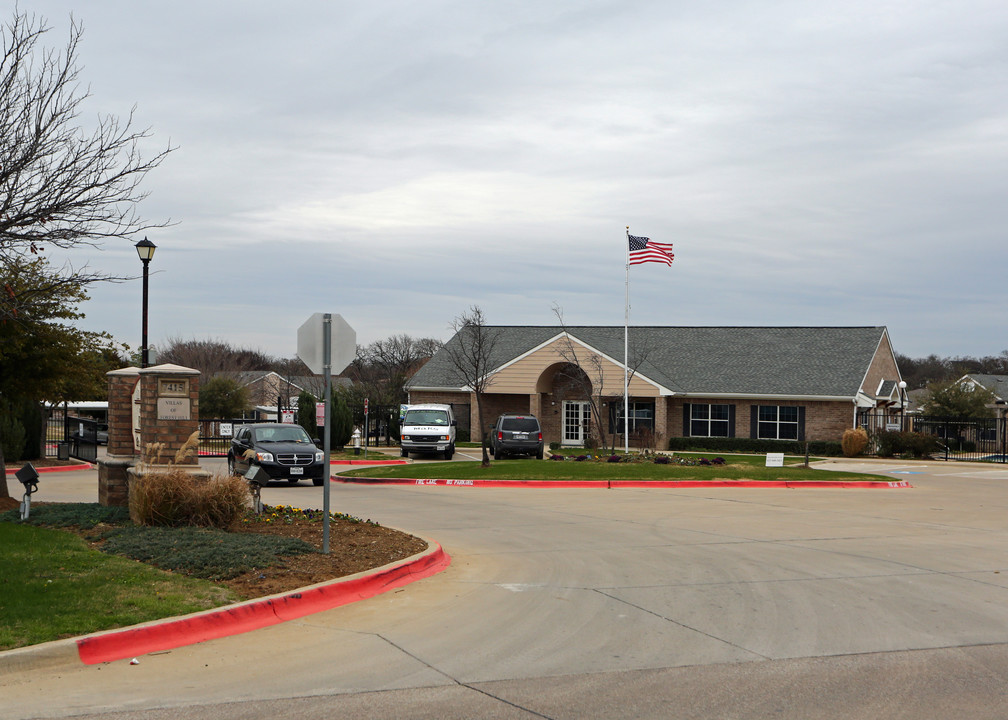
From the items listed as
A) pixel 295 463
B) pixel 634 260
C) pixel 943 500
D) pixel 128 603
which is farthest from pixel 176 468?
pixel 634 260

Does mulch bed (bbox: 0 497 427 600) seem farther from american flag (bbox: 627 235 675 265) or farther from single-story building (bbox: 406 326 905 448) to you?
single-story building (bbox: 406 326 905 448)

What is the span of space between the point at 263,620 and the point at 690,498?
1359 cm

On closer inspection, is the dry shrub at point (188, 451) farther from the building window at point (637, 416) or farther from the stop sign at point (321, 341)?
the building window at point (637, 416)

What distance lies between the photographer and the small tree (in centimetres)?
5000

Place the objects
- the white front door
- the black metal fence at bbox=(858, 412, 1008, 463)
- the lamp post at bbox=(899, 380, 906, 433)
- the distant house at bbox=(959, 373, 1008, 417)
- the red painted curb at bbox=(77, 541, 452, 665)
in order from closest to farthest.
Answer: the red painted curb at bbox=(77, 541, 452, 665) < the black metal fence at bbox=(858, 412, 1008, 463) < the white front door < the lamp post at bbox=(899, 380, 906, 433) < the distant house at bbox=(959, 373, 1008, 417)

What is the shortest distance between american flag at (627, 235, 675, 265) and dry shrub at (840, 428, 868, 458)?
35.8 ft

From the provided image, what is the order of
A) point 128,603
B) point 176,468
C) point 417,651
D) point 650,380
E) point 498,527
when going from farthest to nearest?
point 650,380
point 498,527
point 176,468
point 128,603
point 417,651

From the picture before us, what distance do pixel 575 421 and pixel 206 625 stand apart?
36.6 m

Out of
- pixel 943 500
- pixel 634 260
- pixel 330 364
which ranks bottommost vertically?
pixel 943 500

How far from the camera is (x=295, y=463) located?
74.2 feet

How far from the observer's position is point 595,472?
24703mm

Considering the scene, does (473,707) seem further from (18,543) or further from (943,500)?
(943,500)

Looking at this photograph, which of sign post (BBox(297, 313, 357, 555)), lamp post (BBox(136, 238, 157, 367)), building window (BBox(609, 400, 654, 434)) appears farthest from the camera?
building window (BBox(609, 400, 654, 434))

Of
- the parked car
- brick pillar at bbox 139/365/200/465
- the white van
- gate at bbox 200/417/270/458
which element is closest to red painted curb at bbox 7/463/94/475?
gate at bbox 200/417/270/458
